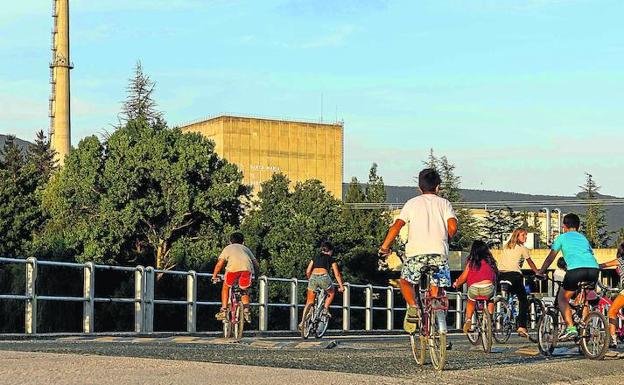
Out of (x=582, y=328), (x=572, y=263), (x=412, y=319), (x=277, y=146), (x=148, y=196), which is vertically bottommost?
(x=582, y=328)

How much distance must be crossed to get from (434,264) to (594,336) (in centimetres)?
369

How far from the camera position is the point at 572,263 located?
579 inches

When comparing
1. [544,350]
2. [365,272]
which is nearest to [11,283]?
[365,272]

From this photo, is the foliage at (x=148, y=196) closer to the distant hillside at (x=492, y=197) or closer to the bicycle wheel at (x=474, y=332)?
the bicycle wheel at (x=474, y=332)

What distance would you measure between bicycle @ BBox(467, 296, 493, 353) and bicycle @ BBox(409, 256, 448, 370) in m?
4.07

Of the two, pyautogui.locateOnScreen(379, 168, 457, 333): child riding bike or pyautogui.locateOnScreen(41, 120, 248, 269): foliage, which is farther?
pyautogui.locateOnScreen(41, 120, 248, 269): foliage

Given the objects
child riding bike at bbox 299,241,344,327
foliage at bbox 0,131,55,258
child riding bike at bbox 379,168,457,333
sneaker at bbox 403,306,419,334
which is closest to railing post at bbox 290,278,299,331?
child riding bike at bbox 299,241,344,327

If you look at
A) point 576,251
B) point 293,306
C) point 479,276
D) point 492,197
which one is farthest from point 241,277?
point 492,197

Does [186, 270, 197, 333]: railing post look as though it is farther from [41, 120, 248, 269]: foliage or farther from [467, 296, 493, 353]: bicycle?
[41, 120, 248, 269]: foliage

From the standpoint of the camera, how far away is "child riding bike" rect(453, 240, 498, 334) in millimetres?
16562

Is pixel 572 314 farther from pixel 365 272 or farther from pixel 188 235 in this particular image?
pixel 365 272

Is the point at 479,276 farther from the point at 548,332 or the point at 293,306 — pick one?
the point at 293,306

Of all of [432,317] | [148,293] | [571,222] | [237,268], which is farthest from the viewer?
[148,293]

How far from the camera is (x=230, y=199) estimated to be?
7231cm
